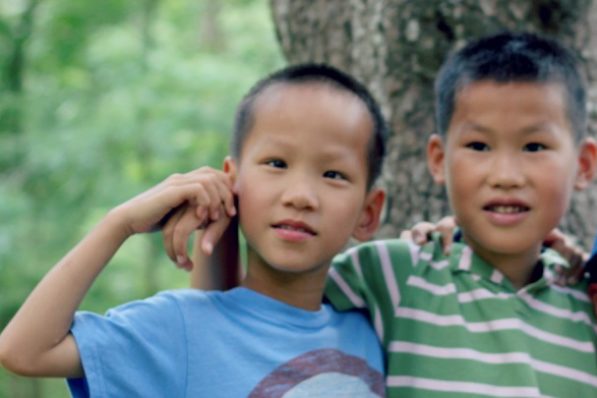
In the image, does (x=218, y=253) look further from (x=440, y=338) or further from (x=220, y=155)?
(x=220, y=155)

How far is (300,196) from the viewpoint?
194 centimetres

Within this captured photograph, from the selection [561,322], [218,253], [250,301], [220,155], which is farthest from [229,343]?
[220,155]

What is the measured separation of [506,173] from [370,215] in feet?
1.06

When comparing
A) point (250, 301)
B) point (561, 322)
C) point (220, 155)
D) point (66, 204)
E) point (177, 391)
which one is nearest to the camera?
point (177, 391)

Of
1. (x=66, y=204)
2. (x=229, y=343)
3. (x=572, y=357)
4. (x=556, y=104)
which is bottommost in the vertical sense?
(x=66, y=204)

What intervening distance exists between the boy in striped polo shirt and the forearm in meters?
0.64

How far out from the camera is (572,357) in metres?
2.10

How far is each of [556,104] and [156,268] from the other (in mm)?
6656

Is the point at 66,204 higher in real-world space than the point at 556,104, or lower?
lower

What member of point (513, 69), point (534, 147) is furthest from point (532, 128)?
point (513, 69)

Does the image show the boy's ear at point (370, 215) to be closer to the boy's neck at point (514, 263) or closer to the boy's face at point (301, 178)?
the boy's face at point (301, 178)

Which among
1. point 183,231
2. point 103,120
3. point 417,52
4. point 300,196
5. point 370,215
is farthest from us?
point 103,120

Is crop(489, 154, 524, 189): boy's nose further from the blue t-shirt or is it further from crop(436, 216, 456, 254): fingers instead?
the blue t-shirt

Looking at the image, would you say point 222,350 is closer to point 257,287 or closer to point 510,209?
point 257,287
